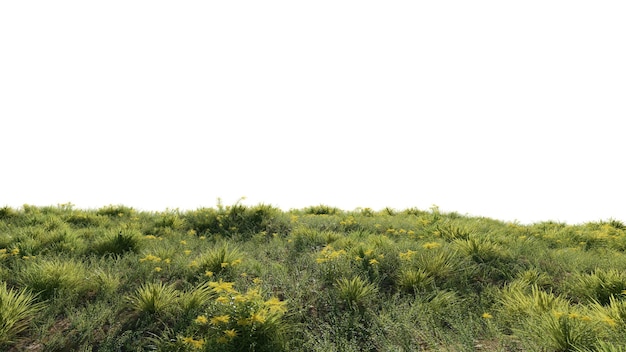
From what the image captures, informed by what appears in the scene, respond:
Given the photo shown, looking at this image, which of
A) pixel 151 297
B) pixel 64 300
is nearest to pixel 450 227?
pixel 151 297

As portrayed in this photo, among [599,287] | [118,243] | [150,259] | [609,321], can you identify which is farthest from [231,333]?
[599,287]

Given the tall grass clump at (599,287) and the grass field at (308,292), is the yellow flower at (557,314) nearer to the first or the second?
the grass field at (308,292)

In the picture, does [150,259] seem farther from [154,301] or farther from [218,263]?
[154,301]

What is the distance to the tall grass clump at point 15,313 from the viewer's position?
425 cm

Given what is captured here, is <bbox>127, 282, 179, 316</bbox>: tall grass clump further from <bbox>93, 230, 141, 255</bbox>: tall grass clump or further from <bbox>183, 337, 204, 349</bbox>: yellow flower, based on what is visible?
<bbox>93, 230, 141, 255</bbox>: tall grass clump

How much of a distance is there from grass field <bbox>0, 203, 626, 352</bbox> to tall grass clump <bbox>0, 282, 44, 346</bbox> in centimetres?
2

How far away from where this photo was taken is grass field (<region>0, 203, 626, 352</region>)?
4.08 metres

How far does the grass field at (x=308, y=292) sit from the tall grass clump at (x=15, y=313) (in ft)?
0.05

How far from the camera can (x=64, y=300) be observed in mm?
4914

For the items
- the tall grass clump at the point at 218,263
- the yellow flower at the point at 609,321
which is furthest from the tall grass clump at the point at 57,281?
the yellow flower at the point at 609,321

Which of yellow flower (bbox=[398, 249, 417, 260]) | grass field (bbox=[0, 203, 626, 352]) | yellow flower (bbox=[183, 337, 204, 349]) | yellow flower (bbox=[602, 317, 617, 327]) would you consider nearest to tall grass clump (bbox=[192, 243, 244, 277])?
grass field (bbox=[0, 203, 626, 352])

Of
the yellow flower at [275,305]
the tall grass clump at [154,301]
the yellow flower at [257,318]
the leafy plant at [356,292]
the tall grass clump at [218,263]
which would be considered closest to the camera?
the yellow flower at [257,318]

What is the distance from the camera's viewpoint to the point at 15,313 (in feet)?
14.5

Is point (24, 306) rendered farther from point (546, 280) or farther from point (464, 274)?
point (546, 280)
